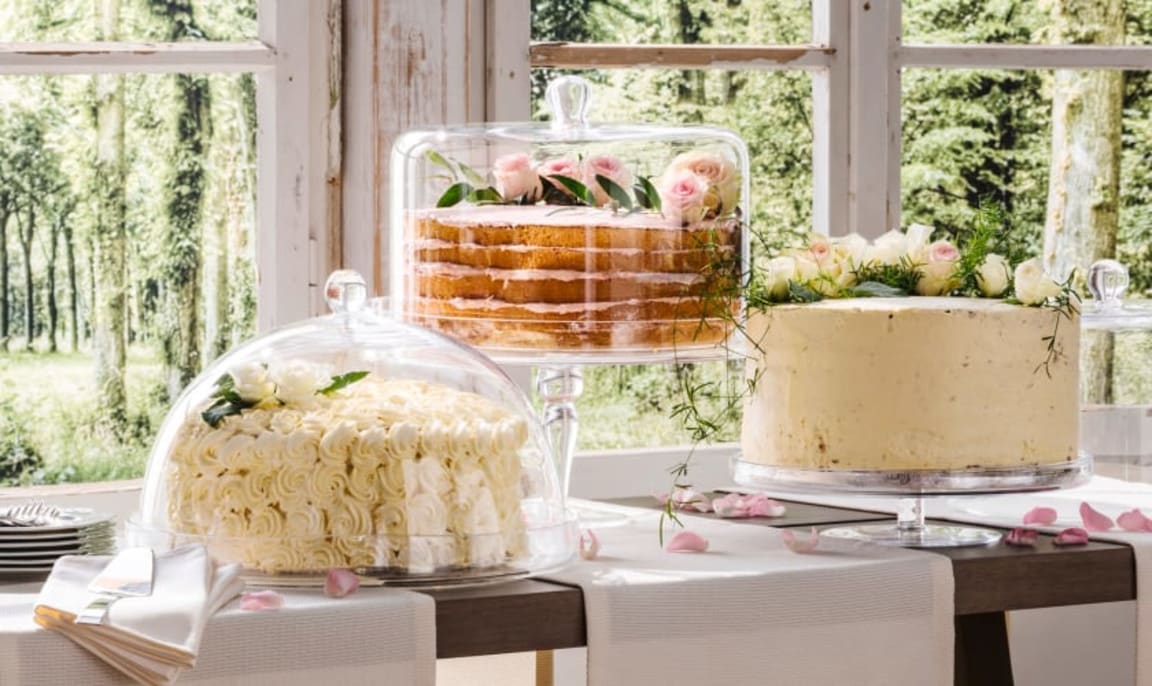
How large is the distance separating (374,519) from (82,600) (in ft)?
0.83

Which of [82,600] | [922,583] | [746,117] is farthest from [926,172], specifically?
[82,600]

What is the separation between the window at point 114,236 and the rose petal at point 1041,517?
453cm

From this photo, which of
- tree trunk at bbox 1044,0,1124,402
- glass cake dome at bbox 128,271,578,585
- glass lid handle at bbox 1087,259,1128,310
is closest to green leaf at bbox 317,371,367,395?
glass cake dome at bbox 128,271,578,585

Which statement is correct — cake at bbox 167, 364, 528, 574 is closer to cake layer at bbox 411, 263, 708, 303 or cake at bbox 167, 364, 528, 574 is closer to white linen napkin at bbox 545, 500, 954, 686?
white linen napkin at bbox 545, 500, 954, 686

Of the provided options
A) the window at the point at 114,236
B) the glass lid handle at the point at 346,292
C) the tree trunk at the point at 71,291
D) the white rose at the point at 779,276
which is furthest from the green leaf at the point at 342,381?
the tree trunk at the point at 71,291

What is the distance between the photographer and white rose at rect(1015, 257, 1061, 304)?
1.77 m

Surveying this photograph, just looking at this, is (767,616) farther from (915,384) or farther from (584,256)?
(584,256)

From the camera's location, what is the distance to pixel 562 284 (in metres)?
1.85

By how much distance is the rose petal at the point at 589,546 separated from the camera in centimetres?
171

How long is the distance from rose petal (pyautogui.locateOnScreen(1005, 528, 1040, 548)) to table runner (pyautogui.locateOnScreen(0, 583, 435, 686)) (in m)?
0.66

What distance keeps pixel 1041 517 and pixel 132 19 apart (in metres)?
5.00

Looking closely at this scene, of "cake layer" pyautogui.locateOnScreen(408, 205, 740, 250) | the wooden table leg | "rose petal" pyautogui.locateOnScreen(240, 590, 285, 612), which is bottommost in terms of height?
the wooden table leg

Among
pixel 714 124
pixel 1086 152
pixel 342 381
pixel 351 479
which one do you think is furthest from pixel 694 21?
pixel 351 479

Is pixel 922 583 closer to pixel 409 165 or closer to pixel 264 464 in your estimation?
pixel 264 464
